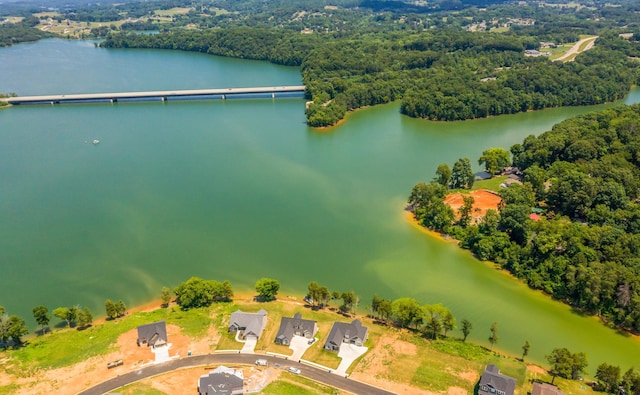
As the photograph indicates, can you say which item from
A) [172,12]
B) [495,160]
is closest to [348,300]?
[495,160]

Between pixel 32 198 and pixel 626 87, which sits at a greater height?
pixel 626 87

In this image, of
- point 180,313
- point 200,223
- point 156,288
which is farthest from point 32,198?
point 180,313

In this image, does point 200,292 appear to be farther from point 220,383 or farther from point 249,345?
point 220,383

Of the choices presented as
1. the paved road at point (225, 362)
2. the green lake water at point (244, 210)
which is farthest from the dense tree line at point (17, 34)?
the paved road at point (225, 362)

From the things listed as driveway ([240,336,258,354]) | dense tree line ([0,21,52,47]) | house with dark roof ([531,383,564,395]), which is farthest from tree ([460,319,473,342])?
dense tree line ([0,21,52,47])

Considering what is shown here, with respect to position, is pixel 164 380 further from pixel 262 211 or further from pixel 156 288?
pixel 262 211

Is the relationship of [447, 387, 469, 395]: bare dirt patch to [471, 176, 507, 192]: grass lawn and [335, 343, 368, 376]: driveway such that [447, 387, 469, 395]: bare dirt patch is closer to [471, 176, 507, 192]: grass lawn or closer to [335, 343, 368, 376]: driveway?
[335, 343, 368, 376]: driveway

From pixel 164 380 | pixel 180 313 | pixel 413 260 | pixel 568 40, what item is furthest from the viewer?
pixel 568 40
